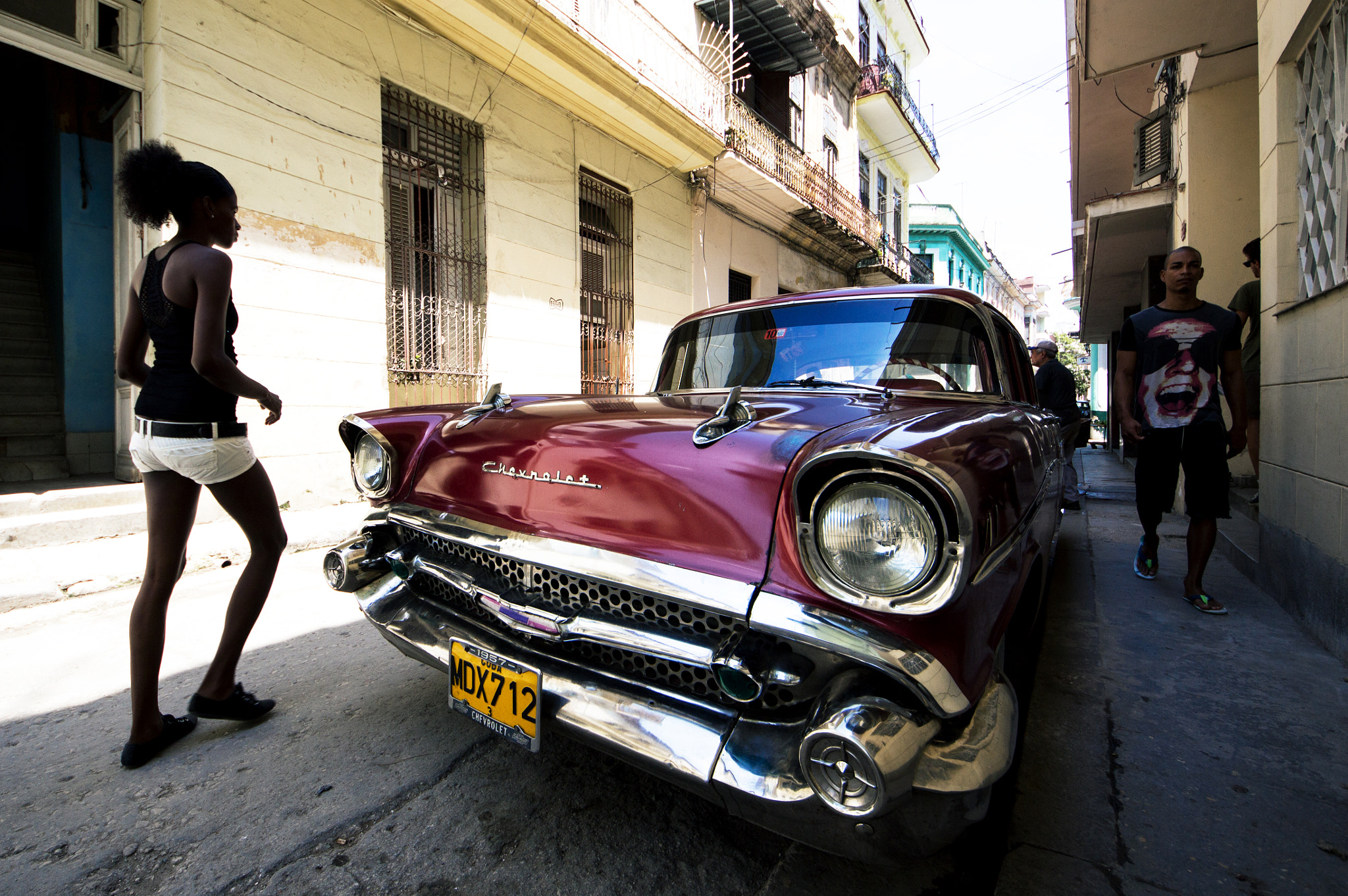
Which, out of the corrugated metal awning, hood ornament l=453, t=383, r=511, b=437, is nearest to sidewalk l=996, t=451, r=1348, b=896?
hood ornament l=453, t=383, r=511, b=437

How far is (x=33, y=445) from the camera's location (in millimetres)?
5070

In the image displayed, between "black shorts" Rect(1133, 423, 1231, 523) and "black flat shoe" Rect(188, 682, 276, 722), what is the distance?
12.8 feet

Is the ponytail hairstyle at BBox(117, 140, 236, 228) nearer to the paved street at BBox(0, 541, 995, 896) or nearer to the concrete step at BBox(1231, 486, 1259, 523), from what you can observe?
the paved street at BBox(0, 541, 995, 896)

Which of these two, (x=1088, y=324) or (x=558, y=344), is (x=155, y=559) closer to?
(x=558, y=344)

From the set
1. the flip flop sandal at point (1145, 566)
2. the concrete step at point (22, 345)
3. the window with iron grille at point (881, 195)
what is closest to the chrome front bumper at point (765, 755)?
the flip flop sandal at point (1145, 566)

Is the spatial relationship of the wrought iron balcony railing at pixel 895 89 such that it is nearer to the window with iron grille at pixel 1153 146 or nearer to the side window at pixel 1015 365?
the window with iron grille at pixel 1153 146

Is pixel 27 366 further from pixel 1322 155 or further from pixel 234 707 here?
pixel 1322 155

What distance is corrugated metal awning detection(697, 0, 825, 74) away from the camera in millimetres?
10047

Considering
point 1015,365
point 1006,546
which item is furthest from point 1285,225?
point 1006,546

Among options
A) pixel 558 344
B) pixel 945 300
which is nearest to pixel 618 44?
pixel 558 344

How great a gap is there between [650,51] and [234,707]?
852 centimetres

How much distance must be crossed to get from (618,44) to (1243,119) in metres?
6.17

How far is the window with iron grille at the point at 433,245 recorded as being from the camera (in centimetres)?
581

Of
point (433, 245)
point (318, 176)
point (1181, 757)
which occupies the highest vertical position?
point (318, 176)
